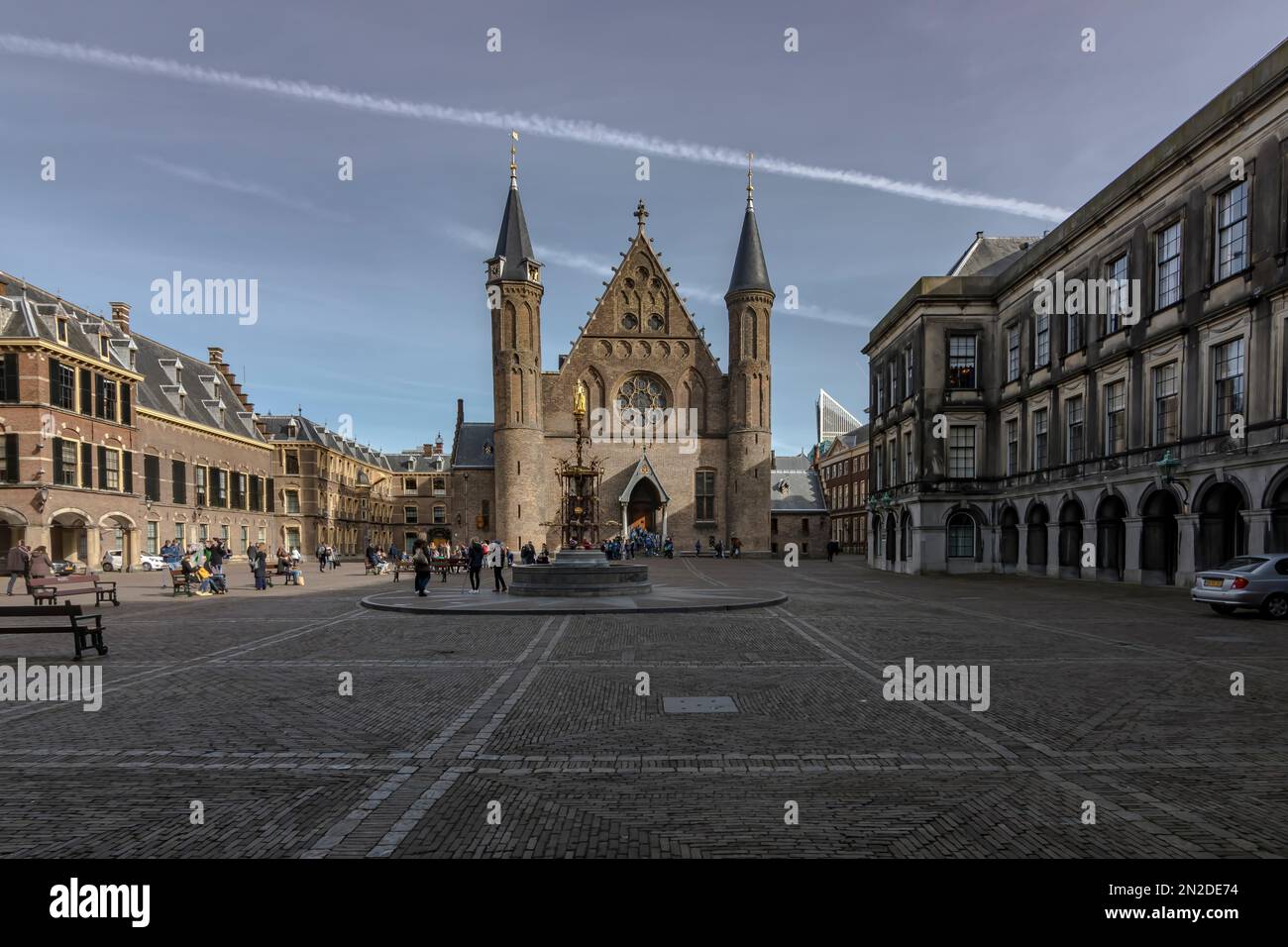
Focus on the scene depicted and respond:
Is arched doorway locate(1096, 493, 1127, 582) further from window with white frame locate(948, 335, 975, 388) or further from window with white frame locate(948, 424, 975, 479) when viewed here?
window with white frame locate(948, 335, 975, 388)

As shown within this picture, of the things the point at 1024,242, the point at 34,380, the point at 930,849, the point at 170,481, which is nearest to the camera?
the point at 930,849

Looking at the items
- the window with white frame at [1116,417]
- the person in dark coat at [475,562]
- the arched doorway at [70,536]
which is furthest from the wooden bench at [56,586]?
the window with white frame at [1116,417]

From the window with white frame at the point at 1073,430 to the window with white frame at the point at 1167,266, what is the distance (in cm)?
499

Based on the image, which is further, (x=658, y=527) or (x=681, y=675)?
(x=658, y=527)

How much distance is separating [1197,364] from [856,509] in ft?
180

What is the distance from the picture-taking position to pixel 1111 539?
26438mm

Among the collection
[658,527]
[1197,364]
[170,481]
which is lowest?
[658,527]

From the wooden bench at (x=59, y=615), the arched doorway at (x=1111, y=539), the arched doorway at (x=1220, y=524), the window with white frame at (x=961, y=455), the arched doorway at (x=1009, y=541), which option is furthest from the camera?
the window with white frame at (x=961, y=455)

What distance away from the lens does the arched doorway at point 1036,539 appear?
30953 millimetres

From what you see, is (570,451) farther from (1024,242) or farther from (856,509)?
(856,509)

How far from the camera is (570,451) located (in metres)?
51.9

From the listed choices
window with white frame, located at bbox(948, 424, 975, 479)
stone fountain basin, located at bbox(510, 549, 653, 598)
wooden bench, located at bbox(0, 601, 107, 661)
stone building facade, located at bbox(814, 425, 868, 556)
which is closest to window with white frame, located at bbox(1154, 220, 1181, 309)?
window with white frame, located at bbox(948, 424, 975, 479)

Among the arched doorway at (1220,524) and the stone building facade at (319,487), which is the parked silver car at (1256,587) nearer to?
the arched doorway at (1220,524)

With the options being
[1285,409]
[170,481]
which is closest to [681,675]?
[1285,409]
